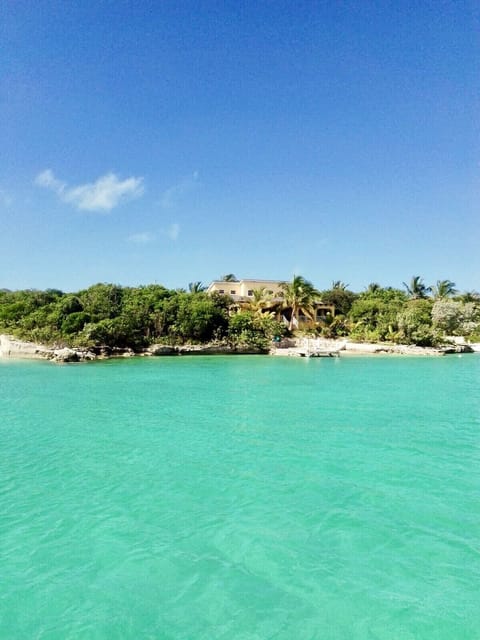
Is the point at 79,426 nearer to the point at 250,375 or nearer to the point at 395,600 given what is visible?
the point at 395,600

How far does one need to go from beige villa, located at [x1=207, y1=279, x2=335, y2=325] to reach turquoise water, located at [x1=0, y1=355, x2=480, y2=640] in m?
41.1

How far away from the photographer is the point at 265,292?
5788 cm

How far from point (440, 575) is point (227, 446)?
Answer: 6.78 m

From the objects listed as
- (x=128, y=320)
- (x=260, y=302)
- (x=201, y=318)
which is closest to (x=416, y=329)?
(x=260, y=302)

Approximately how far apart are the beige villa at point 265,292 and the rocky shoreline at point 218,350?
325 inches

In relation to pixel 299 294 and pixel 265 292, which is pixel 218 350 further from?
pixel 265 292

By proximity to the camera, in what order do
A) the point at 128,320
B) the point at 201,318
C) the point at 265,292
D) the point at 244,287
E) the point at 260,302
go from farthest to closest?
1. the point at 244,287
2. the point at 265,292
3. the point at 260,302
4. the point at 201,318
5. the point at 128,320

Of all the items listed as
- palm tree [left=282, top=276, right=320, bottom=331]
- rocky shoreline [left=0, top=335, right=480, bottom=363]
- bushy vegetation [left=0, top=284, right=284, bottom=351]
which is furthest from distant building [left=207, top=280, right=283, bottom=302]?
rocky shoreline [left=0, top=335, right=480, bottom=363]

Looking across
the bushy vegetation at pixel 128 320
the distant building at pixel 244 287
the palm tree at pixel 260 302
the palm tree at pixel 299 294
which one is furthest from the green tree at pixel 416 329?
the distant building at pixel 244 287

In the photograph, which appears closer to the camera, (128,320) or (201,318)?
(128,320)

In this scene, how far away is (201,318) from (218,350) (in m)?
3.96

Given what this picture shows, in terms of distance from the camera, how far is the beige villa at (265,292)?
57.1 meters

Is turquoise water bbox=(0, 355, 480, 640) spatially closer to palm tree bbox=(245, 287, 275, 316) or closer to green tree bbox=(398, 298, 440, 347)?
green tree bbox=(398, 298, 440, 347)

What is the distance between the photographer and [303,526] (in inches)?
281
